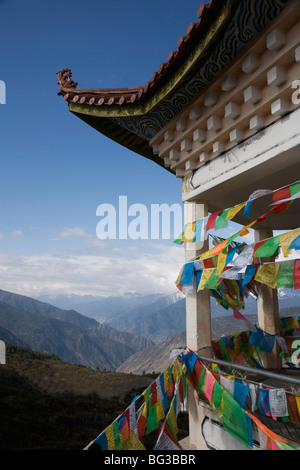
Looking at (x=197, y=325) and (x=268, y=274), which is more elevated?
(x=268, y=274)

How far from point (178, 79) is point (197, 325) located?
4.04 m

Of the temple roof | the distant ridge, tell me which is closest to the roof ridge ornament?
the temple roof

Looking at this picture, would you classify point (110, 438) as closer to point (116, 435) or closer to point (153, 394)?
point (116, 435)

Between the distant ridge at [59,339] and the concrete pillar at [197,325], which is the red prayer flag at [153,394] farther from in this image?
the distant ridge at [59,339]

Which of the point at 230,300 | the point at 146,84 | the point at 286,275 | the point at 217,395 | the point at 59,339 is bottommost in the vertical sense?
the point at 59,339

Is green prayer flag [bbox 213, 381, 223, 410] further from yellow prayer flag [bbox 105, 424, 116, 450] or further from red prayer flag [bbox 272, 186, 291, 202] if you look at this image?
red prayer flag [bbox 272, 186, 291, 202]

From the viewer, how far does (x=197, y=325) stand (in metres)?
5.08

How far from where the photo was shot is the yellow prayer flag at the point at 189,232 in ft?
17.2

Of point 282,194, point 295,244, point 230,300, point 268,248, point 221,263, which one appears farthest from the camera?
point 230,300

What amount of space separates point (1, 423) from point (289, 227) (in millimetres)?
8685

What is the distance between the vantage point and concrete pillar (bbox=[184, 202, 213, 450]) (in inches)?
187

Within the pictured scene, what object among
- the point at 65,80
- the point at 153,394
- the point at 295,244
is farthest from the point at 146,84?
the point at 153,394

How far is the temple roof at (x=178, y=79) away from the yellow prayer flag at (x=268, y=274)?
2.89 meters
